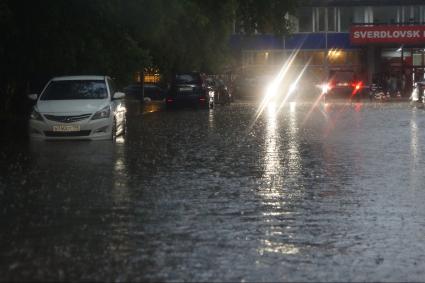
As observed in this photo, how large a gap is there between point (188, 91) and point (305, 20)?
39.0m

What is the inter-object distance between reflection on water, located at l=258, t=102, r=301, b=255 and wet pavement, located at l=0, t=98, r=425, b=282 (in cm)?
2

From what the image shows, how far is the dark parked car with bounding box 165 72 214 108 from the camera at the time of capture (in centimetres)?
4347

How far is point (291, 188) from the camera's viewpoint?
13.0 meters

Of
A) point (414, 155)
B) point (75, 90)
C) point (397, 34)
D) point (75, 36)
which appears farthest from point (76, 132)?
point (397, 34)

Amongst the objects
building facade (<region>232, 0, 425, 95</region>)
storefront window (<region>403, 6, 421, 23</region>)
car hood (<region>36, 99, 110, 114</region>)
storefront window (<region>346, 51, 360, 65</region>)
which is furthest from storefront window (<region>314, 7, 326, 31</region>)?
car hood (<region>36, 99, 110, 114</region>)

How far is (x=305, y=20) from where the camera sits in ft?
265

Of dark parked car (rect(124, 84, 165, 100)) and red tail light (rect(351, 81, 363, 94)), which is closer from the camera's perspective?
red tail light (rect(351, 81, 363, 94))

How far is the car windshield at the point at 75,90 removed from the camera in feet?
73.3

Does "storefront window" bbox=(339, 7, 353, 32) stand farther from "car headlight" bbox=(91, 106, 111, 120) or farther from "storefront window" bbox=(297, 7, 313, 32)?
"car headlight" bbox=(91, 106, 111, 120)

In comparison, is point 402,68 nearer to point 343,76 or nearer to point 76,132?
point 343,76

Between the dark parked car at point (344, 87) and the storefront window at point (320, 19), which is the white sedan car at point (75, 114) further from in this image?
the storefront window at point (320, 19)

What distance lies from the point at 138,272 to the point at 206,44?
40348mm

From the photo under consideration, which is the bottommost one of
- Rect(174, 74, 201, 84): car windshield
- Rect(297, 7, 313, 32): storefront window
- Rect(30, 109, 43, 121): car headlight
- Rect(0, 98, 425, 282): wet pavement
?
Rect(0, 98, 425, 282): wet pavement

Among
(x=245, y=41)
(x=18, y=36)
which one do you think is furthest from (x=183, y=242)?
(x=245, y=41)
